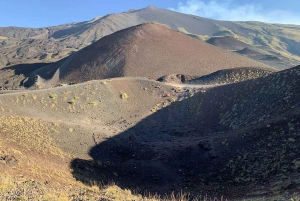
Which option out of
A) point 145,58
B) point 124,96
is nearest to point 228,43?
point 145,58

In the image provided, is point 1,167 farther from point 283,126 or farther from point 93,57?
point 93,57

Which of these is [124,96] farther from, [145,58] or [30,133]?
[145,58]

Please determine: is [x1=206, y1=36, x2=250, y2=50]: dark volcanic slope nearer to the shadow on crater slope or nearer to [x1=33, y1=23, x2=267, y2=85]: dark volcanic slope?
[x1=33, y1=23, x2=267, y2=85]: dark volcanic slope

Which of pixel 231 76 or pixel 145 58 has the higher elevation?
pixel 145 58

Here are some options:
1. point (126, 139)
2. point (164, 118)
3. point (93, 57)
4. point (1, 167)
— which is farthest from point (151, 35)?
point (1, 167)

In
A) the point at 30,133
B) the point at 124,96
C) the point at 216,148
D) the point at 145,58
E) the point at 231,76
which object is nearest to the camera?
the point at 30,133

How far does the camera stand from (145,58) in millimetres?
67375

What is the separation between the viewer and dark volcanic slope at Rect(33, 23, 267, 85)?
208 feet

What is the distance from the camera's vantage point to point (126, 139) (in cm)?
2872

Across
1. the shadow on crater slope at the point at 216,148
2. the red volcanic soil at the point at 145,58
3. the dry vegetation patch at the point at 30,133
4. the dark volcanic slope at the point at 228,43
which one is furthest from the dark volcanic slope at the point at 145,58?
the dark volcanic slope at the point at 228,43

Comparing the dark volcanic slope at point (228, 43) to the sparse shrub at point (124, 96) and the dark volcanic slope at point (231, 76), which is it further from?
the sparse shrub at point (124, 96)

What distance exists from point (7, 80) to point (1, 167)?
6606 centimetres

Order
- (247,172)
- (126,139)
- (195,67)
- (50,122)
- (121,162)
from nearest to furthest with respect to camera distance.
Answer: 1. (247,172)
2. (121,162)
3. (50,122)
4. (126,139)
5. (195,67)

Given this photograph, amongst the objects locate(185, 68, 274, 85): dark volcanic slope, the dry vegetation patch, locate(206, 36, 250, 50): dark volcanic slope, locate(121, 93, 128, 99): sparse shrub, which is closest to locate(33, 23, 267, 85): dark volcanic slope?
locate(185, 68, 274, 85): dark volcanic slope
